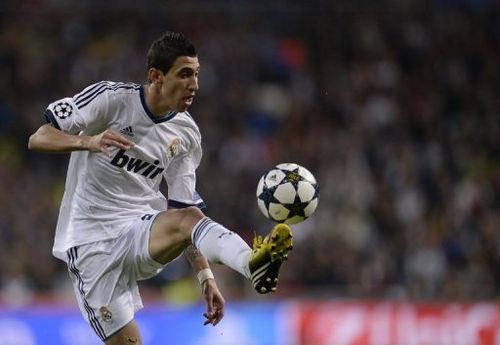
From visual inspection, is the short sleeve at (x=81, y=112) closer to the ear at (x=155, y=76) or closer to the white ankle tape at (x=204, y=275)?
the ear at (x=155, y=76)

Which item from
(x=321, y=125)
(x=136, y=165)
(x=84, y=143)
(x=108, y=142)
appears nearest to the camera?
(x=108, y=142)

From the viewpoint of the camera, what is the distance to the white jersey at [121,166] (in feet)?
21.0

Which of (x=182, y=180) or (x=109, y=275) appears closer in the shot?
(x=109, y=275)

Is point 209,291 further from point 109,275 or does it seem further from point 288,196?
point 288,196

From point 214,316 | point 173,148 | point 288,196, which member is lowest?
point 214,316

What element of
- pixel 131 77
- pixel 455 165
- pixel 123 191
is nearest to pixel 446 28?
pixel 455 165

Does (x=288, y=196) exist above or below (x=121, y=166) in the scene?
below

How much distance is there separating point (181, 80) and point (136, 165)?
642 mm

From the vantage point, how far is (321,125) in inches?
593

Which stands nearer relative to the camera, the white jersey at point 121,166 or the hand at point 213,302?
the white jersey at point 121,166

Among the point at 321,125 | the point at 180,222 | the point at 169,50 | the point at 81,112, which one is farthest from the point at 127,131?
the point at 321,125

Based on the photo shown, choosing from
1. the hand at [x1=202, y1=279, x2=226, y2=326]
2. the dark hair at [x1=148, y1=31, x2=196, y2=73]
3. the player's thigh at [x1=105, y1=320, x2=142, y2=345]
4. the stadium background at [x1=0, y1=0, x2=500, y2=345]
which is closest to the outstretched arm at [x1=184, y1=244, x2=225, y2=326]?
the hand at [x1=202, y1=279, x2=226, y2=326]

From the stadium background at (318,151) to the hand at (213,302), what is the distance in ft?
16.5

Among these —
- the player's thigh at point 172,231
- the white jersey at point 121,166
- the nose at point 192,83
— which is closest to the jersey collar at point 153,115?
the white jersey at point 121,166
